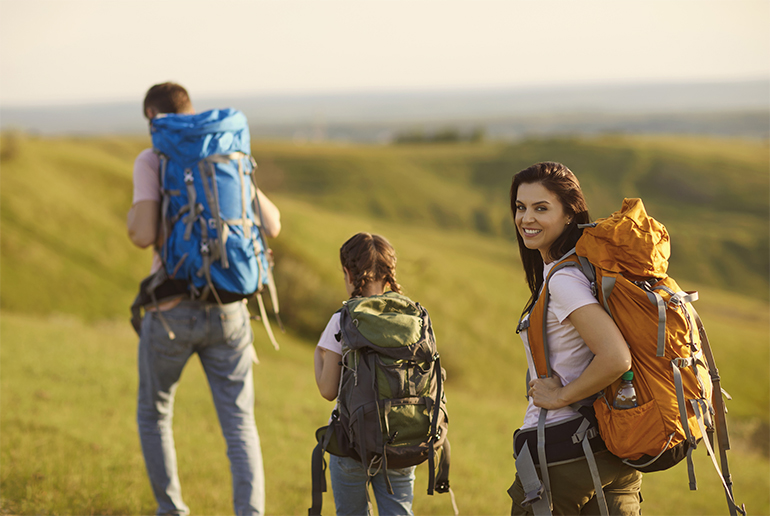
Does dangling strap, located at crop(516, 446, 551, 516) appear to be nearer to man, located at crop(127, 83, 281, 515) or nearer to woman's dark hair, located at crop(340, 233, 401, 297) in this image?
woman's dark hair, located at crop(340, 233, 401, 297)

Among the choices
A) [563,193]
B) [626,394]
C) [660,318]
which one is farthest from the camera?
[563,193]

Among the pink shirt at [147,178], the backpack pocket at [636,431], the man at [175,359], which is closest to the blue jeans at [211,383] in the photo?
the man at [175,359]

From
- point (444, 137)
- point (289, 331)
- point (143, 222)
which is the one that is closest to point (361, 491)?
point (143, 222)

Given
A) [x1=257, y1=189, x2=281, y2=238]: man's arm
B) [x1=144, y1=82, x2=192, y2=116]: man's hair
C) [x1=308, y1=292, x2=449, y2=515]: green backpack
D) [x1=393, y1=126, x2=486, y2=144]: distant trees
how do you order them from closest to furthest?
1. [x1=308, y1=292, x2=449, y2=515]: green backpack
2. [x1=144, y1=82, x2=192, y2=116]: man's hair
3. [x1=257, y1=189, x2=281, y2=238]: man's arm
4. [x1=393, y1=126, x2=486, y2=144]: distant trees

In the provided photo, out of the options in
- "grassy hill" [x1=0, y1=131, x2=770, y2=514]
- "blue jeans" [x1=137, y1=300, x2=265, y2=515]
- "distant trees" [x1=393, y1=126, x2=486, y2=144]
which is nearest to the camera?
"blue jeans" [x1=137, y1=300, x2=265, y2=515]

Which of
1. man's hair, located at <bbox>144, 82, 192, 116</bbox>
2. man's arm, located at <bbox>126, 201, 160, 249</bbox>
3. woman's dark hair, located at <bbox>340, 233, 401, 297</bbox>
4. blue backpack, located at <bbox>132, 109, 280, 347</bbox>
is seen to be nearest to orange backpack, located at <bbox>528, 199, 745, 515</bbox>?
woman's dark hair, located at <bbox>340, 233, 401, 297</bbox>

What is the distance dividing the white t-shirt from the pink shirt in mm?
3033

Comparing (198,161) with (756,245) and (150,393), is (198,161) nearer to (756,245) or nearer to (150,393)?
(150,393)

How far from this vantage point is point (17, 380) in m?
10.5

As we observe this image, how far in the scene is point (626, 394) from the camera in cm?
310

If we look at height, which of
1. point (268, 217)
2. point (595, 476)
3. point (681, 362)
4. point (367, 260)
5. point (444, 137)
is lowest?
point (595, 476)

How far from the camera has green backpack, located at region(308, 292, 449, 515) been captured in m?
3.57

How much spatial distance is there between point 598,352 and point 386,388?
1223 millimetres

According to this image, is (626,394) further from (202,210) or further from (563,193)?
(202,210)
